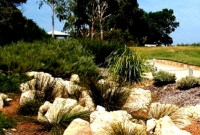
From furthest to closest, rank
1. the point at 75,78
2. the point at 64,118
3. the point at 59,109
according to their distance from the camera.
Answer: the point at 75,78 → the point at 59,109 → the point at 64,118

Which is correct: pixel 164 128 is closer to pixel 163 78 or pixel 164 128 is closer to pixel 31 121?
pixel 31 121

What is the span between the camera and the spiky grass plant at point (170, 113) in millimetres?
6641

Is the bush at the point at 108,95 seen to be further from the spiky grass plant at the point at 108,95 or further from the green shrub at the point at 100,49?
the green shrub at the point at 100,49

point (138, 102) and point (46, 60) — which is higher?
point (46, 60)

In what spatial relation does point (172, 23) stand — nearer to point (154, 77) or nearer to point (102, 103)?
point (154, 77)

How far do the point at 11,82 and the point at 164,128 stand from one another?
483cm

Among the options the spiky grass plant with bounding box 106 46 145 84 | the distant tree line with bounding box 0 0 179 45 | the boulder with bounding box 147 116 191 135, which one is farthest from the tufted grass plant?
the distant tree line with bounding box 0 0 179 45

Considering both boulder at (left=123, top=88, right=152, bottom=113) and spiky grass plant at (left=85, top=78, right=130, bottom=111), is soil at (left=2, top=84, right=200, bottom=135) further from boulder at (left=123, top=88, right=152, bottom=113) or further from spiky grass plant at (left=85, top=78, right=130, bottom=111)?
spiky grass plant at (left=85, top=78, right=130, bottom=111)

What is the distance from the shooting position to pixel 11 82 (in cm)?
962

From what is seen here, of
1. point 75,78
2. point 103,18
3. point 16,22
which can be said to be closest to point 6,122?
point 75,78

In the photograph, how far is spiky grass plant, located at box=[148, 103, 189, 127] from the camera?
6.64m

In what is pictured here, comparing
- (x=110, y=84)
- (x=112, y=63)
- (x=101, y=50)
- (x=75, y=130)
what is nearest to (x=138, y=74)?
(x=112, y=63)

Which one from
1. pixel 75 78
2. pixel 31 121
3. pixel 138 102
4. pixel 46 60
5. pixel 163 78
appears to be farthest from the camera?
pixel 163 78

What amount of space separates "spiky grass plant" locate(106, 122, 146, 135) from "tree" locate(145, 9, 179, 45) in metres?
70.0
